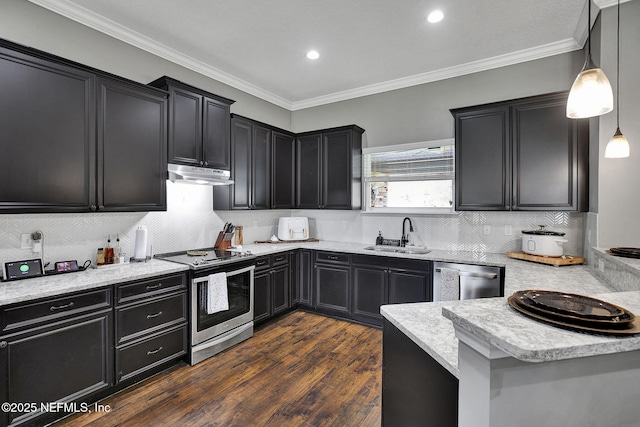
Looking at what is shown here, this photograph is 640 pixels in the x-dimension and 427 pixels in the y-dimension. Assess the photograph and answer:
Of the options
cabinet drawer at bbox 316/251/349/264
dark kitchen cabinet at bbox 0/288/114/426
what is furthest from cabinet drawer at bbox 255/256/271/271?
dark kitchen cabinet at bbox 0/288/114/426

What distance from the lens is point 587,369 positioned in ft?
2.66

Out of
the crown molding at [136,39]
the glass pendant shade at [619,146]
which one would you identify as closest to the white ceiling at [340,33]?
the crown molding at [136,39]

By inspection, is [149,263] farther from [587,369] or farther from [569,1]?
[569,1]

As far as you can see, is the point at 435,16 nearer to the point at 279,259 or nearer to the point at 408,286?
the point at 408,286

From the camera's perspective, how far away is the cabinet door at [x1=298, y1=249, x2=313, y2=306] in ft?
13.7

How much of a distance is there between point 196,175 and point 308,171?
186 centimetres

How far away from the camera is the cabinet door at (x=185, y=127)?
301 centimetres

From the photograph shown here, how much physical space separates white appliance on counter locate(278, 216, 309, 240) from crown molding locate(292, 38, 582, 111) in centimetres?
186

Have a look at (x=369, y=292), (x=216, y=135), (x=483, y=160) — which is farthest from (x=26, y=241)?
(x=483, y=160)

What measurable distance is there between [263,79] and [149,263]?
269 centimetres

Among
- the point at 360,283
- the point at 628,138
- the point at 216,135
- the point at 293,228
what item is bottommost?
the point at 360,283

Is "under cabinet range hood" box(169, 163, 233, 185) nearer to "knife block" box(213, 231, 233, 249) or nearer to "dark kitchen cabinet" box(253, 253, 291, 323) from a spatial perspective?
"knife block" box(213, 231, 233, 249)

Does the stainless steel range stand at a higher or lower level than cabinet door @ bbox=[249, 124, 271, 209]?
lower

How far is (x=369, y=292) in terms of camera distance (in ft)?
12.3
